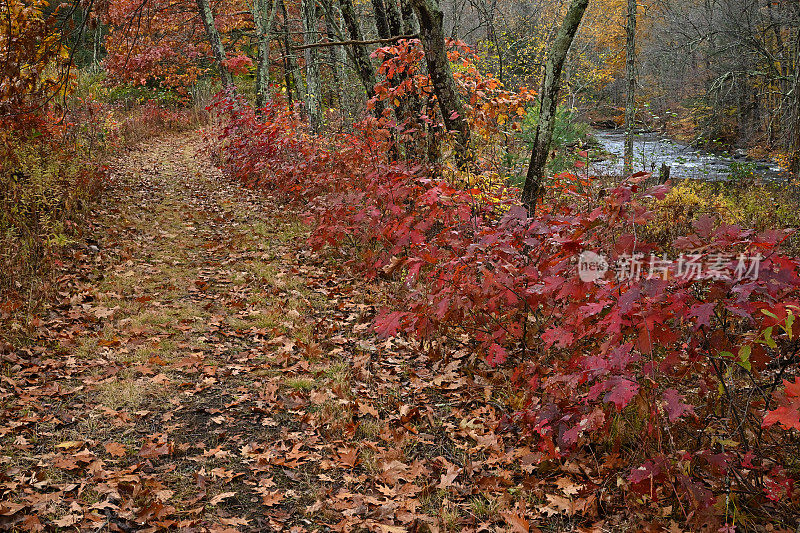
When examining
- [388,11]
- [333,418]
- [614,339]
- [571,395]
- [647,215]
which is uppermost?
[388,11]

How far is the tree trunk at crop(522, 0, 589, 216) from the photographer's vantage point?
5.43 meters

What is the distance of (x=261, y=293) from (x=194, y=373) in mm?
1753

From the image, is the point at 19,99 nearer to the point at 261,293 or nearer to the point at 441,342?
the point at 261,293

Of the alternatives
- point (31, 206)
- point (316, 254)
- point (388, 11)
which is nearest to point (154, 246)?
point (31, 206)

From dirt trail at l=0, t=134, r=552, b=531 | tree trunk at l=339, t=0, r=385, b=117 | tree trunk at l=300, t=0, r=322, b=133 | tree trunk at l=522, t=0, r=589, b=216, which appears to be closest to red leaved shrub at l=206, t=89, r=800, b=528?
dirt trail at l=0, t=134, r=552, b=531

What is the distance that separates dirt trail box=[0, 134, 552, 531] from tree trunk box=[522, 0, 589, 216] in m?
2.11

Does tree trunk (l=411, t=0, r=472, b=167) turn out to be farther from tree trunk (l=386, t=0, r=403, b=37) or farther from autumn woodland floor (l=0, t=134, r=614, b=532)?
autumn woodland floor (l=0, t=134, r=614, b=532)

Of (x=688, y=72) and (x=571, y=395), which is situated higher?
(x=688, y=72)

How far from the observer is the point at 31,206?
665 centimetres

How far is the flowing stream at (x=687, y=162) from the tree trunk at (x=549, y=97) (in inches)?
302

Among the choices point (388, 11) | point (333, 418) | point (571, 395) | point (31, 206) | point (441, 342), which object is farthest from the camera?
point (388, 11)

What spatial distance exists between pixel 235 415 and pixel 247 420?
12 centimetres

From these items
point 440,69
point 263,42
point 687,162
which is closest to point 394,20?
point 440,69

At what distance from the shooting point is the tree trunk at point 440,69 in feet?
18.7
